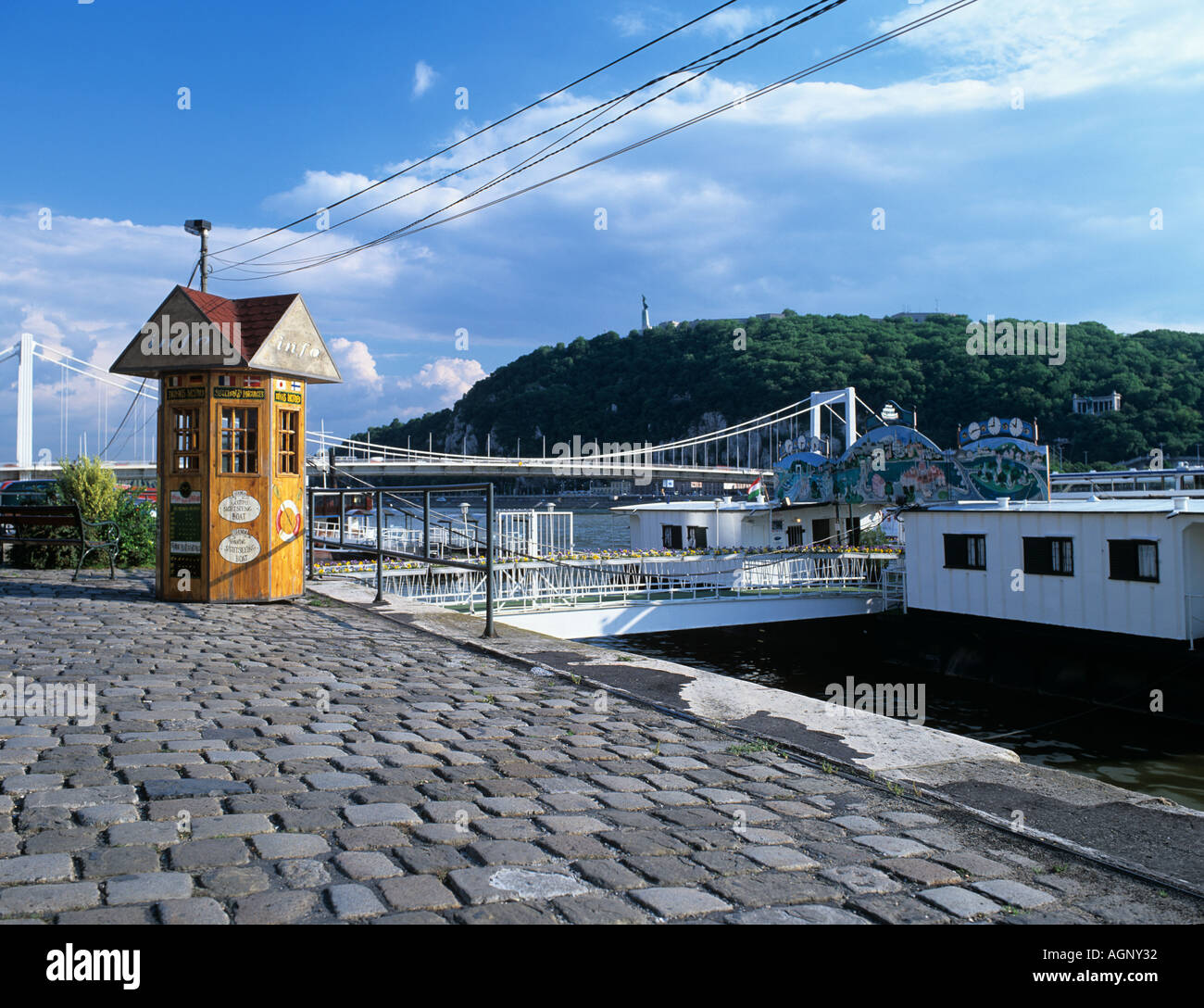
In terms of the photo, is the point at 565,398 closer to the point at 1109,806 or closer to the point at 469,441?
the point at 469,441

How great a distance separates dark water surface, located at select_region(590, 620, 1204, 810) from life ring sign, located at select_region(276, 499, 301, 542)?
9078 mm

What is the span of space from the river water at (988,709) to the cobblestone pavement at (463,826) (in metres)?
5.65

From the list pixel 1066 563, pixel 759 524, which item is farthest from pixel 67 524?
pixel 759 524

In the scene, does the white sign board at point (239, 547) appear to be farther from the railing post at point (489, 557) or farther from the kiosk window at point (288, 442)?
the railing post at point (489, 557)

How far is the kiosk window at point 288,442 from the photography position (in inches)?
381

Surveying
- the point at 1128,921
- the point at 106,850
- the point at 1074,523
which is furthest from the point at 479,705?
the point at 1074,523

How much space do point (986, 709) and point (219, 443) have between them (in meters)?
13.3

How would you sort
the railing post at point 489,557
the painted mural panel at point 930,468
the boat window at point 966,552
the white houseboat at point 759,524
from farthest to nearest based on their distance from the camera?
the white houseboat at point 759,524 → the painted mural panel at point 930,468 → the boat window at point 966,552 → the railing post at point 489,557

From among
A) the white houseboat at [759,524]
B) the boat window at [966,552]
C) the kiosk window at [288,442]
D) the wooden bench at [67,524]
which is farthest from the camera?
the white houseboat at [759,524]

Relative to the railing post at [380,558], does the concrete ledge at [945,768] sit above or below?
below

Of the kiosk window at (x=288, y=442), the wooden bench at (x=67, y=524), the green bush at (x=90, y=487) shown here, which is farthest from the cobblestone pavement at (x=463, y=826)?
the green bush at (x=90, y=487)

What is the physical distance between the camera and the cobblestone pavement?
2.49 meters

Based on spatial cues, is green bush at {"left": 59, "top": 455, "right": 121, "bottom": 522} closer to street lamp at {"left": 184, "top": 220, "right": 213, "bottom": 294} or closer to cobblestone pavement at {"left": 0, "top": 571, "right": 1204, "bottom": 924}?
street lamp at {"left": 184, "top": 220, "right": 213, "bottom": 294}

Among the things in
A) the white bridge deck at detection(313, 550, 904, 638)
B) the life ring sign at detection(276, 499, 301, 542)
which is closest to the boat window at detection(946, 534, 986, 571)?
the white bridge deck at detection(313, 550, 904, 638)
